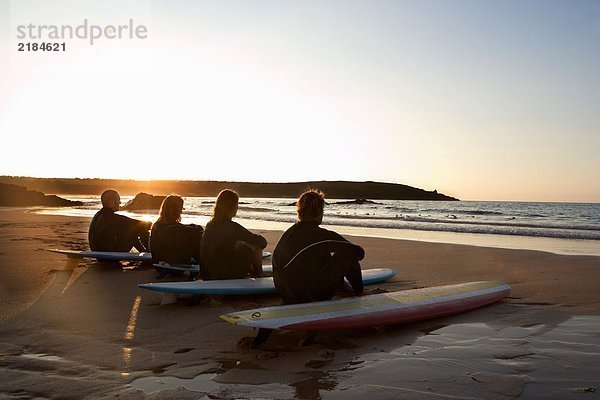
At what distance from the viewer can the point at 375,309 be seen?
4.84 m

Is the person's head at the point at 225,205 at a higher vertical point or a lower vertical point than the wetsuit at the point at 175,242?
higher

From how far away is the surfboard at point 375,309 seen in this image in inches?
166

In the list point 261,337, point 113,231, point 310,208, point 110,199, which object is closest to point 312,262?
point 310,208

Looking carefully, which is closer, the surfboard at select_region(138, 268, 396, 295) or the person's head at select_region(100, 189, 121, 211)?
the surfboard at select_region(138, 268, 396, 295)

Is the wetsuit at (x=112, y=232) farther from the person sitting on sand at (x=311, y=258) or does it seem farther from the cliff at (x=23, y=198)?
the cliff at (x=23, y=198)

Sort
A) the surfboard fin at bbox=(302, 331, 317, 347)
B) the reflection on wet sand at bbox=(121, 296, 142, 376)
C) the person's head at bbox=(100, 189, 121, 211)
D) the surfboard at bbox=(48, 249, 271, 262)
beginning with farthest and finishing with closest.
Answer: the surfboard at bbox=(48, 249, 271, 262), the person's head at bbox=(100, 189, 121, 211), the surfboard fin at bbox=(302, 331, 317, 347), the reflection on wet sand at bbox=(121, 296, 142, 376)

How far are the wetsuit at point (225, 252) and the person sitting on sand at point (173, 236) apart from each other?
100 cm

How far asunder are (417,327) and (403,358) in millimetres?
1034

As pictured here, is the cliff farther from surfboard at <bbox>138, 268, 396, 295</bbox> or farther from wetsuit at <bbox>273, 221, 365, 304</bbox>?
wetsuit at <bbox>273, 221, 365, 304</bbox>

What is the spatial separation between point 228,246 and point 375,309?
2120 mm

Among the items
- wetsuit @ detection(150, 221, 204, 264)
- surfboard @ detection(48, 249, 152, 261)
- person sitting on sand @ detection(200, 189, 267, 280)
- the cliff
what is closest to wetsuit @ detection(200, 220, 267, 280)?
person sitting on sand @ detection(200, 189, 267, 280)

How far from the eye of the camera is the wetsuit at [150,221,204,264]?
7.24m

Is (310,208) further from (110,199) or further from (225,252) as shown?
(110,199)

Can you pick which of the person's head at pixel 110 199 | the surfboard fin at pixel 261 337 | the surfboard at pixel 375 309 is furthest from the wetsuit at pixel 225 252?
the person's head at pixel 110 199
